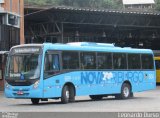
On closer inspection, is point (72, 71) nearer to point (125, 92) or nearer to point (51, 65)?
point (51, 65)

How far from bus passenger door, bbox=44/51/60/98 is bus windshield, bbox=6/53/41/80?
43cm

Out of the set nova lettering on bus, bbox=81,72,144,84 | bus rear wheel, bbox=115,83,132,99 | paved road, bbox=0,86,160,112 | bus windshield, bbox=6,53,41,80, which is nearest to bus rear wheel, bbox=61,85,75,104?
paved road, bbox=0,86,160,112

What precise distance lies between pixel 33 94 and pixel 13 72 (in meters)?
1.55

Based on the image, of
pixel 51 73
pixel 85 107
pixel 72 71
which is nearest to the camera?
pixel 85 107

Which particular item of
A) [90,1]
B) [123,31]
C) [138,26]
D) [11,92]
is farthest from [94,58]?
[90,1]

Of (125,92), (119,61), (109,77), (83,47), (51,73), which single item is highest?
(83,47)

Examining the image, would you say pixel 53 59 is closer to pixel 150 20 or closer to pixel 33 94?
pixel 33 94

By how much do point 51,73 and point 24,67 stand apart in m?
1.22

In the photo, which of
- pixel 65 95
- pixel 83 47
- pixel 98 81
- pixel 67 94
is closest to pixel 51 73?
pixel 65 95

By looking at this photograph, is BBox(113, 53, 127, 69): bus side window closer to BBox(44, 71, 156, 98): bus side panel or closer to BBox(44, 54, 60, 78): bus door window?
BBox(44, 71, 156, 98): bus side panel

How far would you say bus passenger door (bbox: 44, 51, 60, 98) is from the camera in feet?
78.1

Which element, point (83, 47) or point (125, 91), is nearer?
point (83, 47)

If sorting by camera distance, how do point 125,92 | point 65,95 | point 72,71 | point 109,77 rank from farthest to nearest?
point 125,92 → point 109,77 → point 72,71 → point 65,95

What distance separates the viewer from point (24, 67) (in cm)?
2388
